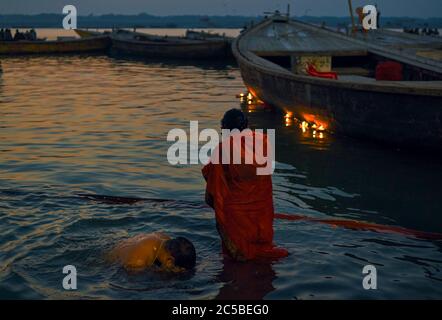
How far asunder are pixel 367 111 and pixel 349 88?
52cm

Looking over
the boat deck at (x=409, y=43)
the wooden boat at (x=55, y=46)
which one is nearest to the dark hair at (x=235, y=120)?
the boat deck at (x=409, y=43)

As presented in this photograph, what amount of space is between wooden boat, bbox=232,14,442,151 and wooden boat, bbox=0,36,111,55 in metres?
20.3

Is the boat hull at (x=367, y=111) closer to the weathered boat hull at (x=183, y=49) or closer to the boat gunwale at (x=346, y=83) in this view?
the boat gunwale at (x=346, y=83)

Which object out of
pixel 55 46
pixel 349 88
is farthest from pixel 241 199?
pixel 55 46

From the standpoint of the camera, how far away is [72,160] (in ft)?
32.0

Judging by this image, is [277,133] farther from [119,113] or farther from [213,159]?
[213,159]

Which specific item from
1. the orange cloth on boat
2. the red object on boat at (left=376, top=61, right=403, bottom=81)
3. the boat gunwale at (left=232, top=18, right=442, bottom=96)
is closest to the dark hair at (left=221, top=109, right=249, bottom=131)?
the orange cloth on boat

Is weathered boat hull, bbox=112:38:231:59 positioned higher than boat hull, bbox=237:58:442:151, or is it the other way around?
weathered boat hull, bbox=112:38:231:59

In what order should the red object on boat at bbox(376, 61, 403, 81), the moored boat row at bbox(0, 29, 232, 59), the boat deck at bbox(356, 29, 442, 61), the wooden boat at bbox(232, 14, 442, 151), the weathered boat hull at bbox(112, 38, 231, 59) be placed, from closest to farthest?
the wooden boat at bbox(232, 14, 442, 151) < the red object on boat at bbox(376, 61, 403, 81) < the boat deck at bbox(356, 29, 442, 61) < the weathered boat hull at bbox(112, 38, 231, 59) < the moored boat row at bbox(0, 29, 232, 59)

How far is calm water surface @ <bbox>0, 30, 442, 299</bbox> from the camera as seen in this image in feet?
16.6

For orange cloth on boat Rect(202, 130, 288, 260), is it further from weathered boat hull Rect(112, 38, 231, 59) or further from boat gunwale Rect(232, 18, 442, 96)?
weathered boat hull Rect(112, 38, 231, 59)

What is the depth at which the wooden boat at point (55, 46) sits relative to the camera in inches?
1346

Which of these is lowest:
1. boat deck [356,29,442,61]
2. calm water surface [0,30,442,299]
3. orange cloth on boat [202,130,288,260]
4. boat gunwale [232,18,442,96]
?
calm water surface [0,30,442,299]

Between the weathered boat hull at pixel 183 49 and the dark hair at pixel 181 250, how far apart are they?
89.5 ft
